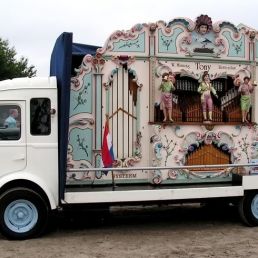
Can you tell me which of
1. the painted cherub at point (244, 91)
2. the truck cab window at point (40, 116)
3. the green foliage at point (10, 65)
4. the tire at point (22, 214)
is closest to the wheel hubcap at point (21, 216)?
the tire at point (22, 214)

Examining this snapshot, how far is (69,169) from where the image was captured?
27.4 ft

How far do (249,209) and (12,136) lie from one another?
171 inches

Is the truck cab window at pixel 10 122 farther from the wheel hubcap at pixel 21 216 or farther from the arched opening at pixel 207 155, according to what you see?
the arched opening at pixel 207 155

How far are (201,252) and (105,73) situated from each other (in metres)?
3.59

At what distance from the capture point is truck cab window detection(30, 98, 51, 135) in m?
8.16

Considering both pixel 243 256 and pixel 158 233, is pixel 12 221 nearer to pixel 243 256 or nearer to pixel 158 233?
pixel 158 233

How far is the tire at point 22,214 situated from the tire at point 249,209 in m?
3.48

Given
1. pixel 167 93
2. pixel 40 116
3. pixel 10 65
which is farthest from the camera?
pixel 10 65

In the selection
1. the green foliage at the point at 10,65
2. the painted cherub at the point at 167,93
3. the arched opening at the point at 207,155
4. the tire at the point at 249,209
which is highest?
the green foliage at the point at 10,65

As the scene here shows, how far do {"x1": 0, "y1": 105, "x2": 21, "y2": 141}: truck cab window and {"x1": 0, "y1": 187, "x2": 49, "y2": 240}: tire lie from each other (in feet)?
2.84

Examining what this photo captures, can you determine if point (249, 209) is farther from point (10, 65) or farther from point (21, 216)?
point (10, 65)

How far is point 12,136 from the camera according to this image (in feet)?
26.5

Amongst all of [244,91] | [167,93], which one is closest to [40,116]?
[167,93]

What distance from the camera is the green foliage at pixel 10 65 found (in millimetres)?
31719
